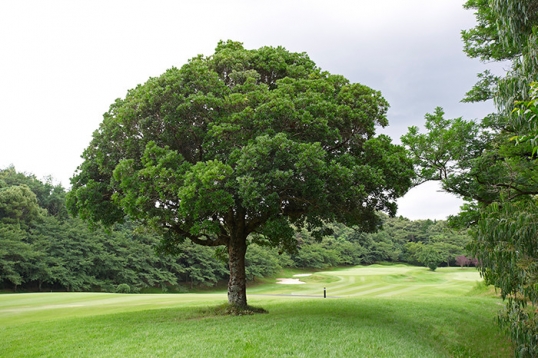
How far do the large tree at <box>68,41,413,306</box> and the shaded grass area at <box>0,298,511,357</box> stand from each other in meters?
2.97

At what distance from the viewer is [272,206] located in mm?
12172

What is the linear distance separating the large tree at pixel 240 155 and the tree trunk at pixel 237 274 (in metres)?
0.04

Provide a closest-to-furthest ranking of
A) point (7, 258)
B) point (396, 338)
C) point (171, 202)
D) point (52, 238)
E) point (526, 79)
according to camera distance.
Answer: point (526, 79)
point (396, 338)
point (171, 202)
point (7, 258)
point (52, 238)

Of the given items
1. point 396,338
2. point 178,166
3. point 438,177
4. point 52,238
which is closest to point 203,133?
point 178,166

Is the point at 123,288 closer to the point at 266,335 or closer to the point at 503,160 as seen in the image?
the point at 266,335

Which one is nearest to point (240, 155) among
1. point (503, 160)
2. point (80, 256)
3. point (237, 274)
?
point (237, 274)

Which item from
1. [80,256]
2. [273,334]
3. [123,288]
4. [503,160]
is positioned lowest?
[123,288]

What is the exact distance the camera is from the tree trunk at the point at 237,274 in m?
15.1

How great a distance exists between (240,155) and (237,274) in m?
5.73

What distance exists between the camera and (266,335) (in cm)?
1024

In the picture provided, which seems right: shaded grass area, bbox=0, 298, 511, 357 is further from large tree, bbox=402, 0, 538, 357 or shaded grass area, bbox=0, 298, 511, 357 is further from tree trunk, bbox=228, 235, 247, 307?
large tree, bbox=402, 0, 538, 357

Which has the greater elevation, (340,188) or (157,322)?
(340,188)

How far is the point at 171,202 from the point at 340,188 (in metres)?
5.99

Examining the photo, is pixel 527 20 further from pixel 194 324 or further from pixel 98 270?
pixel 98 270
